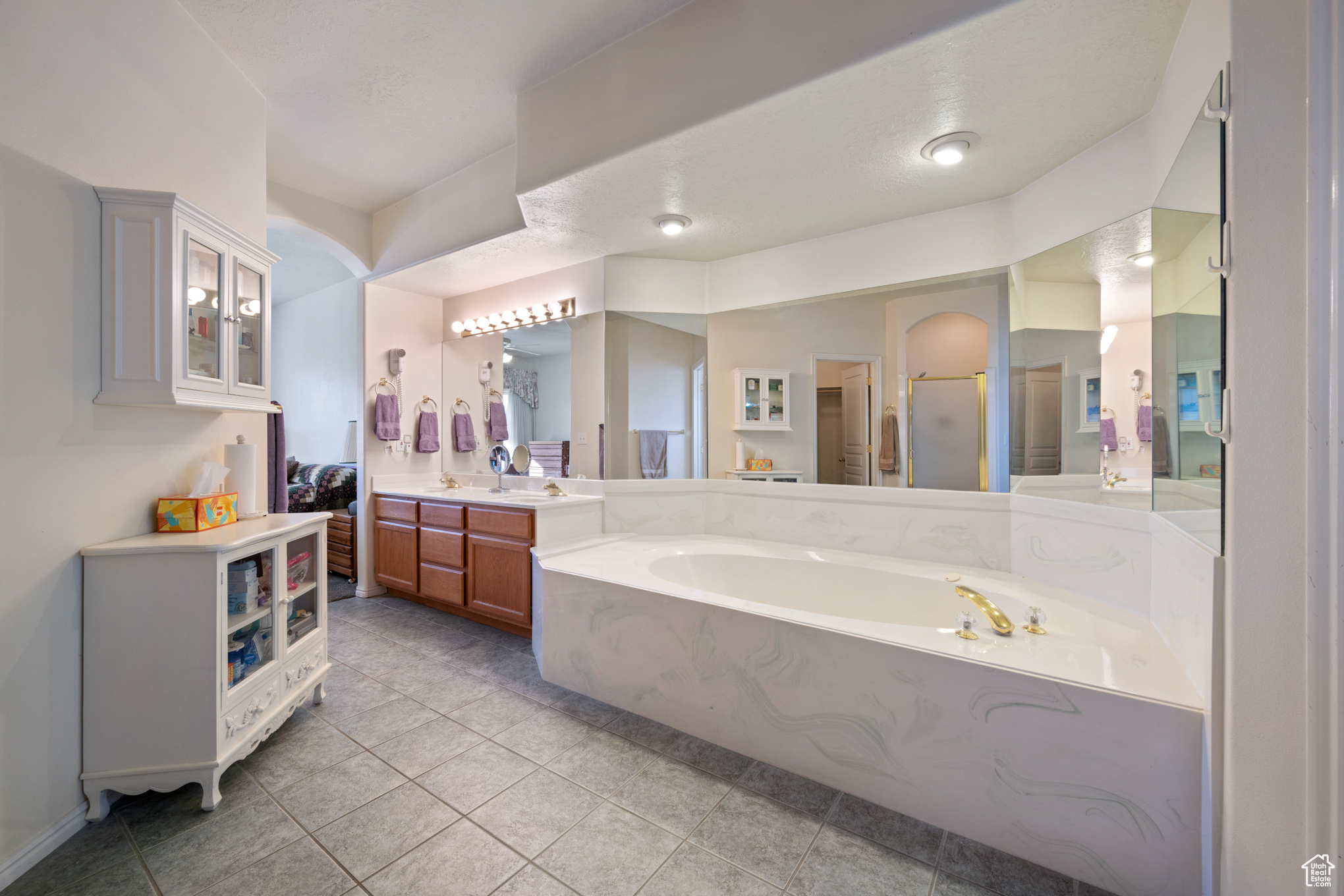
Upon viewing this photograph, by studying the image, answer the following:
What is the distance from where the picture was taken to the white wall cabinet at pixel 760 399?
319 centimetres

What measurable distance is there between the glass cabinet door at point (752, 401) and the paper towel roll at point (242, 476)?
2493 millimetres

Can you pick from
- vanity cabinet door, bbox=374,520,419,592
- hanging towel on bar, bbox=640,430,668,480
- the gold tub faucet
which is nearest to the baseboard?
vanity cabinet door, bbox=374,520,419,592

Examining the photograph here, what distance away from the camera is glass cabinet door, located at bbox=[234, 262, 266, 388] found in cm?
199

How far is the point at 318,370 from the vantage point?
18.6 ft

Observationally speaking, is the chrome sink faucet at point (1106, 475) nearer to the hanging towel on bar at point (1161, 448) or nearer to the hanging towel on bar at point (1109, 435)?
the hanging towel on bar at point (1109, 435)

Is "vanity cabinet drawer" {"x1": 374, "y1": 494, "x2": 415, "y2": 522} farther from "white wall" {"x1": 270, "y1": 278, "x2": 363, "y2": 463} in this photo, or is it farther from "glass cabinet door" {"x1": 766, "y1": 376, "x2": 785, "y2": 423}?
"glass cabinet door" {"x1": 766, "y1": 376, "x2": 785, "y2": 423}

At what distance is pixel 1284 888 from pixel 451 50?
3569 millimetres

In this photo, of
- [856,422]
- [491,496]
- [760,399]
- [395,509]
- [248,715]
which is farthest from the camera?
[395,509]

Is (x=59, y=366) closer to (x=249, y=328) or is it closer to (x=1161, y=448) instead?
(x=249, y=328)

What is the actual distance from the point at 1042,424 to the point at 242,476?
3.40 m

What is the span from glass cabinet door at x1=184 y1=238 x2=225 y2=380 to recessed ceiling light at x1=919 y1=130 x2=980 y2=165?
8.91 feet

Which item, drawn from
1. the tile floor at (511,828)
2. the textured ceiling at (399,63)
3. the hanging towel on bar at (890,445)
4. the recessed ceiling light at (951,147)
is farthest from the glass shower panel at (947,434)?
the textured ceiling at (399,63)

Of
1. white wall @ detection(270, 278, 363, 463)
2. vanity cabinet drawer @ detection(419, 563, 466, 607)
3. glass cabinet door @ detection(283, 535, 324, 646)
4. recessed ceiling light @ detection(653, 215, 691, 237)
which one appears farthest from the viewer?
white wall @ detection(270, 278, 363, 463)

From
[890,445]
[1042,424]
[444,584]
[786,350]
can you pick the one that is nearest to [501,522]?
[444,584]
